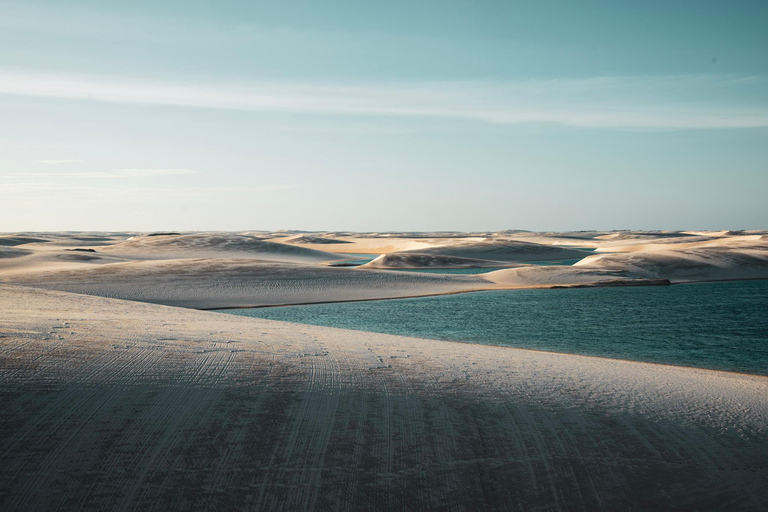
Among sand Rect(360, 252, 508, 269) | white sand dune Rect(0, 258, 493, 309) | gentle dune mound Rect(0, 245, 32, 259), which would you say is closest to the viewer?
white sand dune Rect(0, 258, 493, 309)

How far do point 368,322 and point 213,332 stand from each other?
11.8m

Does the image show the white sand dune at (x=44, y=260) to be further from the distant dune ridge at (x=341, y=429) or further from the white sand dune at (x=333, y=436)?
the white sand dune at (x=333, y=436)

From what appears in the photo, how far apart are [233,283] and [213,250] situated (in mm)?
33155

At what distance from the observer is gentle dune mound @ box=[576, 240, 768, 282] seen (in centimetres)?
4012

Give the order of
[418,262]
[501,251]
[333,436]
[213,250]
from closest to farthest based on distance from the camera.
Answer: [333,436] < [418,262] < [213,250] < [501,251]

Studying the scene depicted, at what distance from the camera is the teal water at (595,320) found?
1550cm

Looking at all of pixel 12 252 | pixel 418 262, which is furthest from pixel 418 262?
pixel 12 252

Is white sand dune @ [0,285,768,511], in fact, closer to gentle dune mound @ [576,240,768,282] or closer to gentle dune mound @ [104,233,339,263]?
gentle dune mound @ [576,240,768,282]

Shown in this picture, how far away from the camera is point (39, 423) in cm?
507

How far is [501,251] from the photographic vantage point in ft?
237

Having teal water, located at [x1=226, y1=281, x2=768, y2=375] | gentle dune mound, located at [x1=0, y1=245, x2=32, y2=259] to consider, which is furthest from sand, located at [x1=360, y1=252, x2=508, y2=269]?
gentle dune mound, located at [x1=0, y1=245, x2=32, y2=259]

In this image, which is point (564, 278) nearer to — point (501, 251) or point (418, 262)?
point (418, 262)

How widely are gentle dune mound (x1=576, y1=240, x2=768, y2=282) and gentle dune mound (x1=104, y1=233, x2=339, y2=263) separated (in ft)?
110

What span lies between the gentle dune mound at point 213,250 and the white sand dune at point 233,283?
23.2 m
